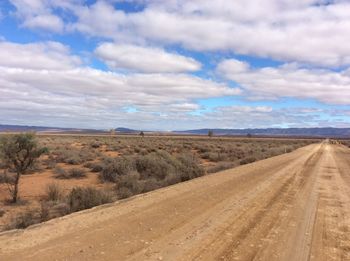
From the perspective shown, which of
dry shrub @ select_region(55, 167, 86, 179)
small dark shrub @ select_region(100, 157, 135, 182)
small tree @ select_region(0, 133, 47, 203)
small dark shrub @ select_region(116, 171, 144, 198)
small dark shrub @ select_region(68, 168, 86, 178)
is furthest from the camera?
small dark shrub @ select_region(68, 168, 86, 178)

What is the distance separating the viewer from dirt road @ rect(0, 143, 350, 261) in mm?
7219

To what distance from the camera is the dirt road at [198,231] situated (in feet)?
23.7

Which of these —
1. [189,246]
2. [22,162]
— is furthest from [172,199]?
[22,162]

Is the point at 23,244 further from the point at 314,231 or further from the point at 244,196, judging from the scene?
the point at 244,196

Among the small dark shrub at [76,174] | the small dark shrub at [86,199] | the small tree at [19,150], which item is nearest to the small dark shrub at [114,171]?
the small dark shrub at [76,174]

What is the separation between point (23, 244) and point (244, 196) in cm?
816

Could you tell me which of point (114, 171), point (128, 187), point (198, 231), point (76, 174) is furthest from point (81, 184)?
point (198, 231)

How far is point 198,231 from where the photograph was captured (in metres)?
8.82

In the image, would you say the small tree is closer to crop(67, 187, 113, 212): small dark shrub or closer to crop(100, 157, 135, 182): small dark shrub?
crop(100, 157, 135, 182): small dark shrub

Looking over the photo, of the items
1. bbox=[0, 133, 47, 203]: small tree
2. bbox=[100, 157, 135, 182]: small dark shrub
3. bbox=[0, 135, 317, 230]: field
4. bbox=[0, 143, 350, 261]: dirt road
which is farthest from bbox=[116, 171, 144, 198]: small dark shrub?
bbox=[0, 133, 47, 203]: small tree

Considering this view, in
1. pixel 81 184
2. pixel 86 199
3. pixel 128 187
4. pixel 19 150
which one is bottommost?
pixel 81 184

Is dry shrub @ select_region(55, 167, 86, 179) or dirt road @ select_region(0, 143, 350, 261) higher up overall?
dirt road @ select_region(0, 143, 350, 261)

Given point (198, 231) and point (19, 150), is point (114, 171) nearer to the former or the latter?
point (19, 150)

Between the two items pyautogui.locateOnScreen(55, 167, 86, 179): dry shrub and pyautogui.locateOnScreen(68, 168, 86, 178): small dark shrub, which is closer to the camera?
pyautogui.locateOnScreen(55, 167, 86, 179): dry shrub
